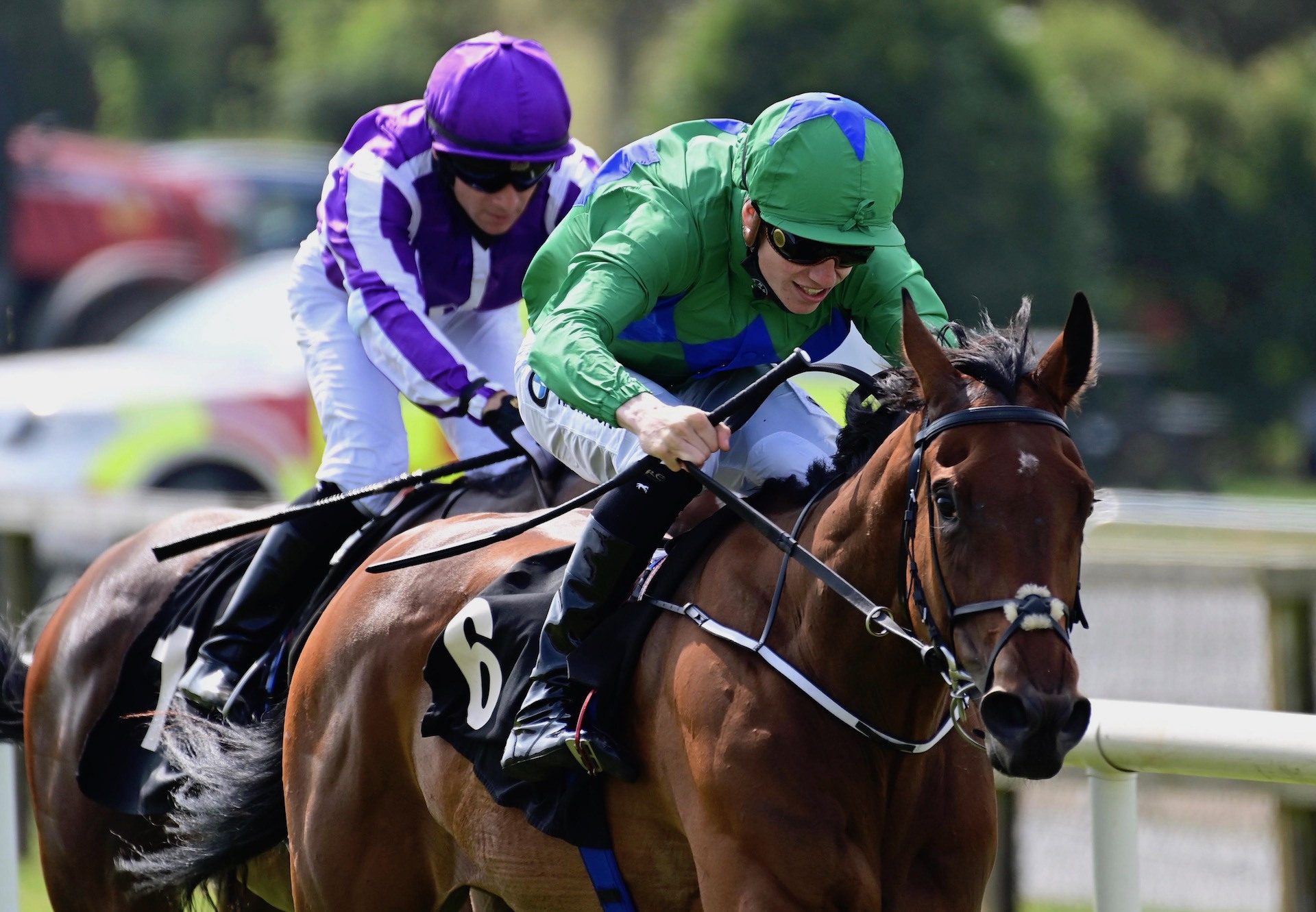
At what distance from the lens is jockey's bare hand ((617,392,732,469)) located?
324cm

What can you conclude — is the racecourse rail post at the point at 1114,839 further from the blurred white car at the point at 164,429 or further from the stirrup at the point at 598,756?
the blurred white car at the point at 164,429

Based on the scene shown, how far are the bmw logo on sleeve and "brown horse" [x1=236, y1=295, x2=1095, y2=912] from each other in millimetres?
530

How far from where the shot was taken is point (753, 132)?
3.54 m

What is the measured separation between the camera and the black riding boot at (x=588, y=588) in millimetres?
3535

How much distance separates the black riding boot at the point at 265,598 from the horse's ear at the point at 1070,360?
2.11 meters

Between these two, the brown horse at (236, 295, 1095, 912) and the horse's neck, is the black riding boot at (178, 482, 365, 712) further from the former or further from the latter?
the horse's neck

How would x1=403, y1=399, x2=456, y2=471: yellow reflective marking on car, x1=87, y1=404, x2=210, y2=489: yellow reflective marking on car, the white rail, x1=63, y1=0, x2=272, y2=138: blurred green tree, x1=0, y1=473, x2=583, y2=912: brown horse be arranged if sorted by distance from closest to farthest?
the white rail, x1=0, y1=473, x2=583, y2=912: brown horse, x1=403, y1=399, x2=456, y2=471: yellow reflective marking on car, x1=87, y1=404, x2=210, y2=489: yellow reflective marking on car, x1=63, y1=0, x2=272, y2=138: blurred green tree

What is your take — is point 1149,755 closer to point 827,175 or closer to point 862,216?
point 862,216

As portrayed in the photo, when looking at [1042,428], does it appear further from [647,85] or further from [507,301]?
[647,85]

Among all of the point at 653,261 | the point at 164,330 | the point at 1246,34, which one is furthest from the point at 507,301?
the point at 1246,34

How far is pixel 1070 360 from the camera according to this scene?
309cm

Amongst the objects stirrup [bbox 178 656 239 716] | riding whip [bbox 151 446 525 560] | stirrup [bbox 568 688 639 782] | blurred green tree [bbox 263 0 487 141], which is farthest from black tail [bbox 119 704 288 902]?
blurred green tree [bbox 263 0 487 141]

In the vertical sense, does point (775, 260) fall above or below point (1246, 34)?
below

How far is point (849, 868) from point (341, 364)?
2.27 m
